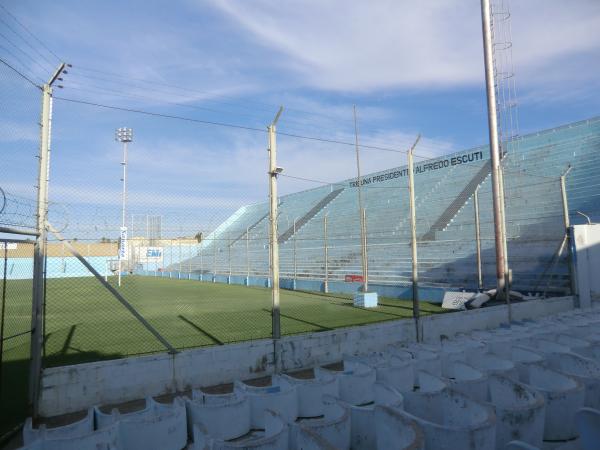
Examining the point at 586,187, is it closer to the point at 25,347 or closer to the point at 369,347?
the point at 369,347

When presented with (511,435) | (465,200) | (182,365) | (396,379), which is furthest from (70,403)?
(465,200)

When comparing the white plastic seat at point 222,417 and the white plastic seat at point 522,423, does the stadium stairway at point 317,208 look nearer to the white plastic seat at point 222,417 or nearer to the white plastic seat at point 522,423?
the white plastic seat at point 222,417

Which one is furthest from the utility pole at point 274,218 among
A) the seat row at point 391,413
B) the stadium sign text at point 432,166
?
the stadium sign text at point 432,166

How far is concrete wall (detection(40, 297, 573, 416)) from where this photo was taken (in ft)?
14.7

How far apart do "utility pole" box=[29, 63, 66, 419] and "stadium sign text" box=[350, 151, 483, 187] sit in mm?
20647

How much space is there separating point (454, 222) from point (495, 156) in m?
9.31

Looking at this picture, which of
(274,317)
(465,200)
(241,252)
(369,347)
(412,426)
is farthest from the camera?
(241,252)

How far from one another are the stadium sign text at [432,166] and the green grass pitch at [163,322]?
519 inches

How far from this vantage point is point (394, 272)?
18.4 m

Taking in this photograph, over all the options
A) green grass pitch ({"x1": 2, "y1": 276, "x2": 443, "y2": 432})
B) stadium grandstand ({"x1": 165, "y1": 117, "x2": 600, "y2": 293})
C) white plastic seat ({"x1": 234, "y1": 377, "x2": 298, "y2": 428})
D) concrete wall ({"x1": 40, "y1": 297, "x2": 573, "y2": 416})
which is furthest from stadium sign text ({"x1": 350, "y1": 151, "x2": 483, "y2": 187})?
white plastic seat ({"x1": 234, "y1": 377, "x2": 298, "y2": 428})

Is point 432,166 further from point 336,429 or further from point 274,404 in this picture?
point 336,429

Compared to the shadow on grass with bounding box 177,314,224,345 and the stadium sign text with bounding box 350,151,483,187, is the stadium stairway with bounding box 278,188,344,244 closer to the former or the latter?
the stadium sign text with bounding box 350,151,483,187

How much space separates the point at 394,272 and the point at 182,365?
14.4 metres

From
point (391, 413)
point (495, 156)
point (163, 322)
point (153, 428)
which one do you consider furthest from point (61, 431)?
point (495, 156)
